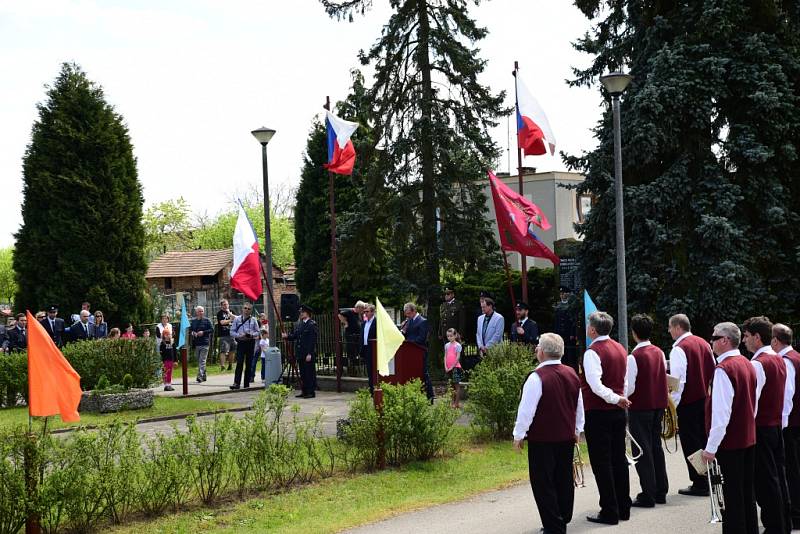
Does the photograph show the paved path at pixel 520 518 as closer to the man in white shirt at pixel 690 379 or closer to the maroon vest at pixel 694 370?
the man in white shirt at pixel 690 379

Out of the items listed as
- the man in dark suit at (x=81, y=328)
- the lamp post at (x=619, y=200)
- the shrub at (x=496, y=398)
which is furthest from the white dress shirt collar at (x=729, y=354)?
the man in dark suit at (x=81, y=328)

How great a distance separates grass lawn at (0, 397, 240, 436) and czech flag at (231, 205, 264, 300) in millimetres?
2232

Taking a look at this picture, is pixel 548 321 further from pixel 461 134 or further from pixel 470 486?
pixel 470 486

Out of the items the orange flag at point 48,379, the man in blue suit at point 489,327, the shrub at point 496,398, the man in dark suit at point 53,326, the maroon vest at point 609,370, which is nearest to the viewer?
the orange flag at point 48,379

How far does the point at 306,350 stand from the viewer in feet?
61.0

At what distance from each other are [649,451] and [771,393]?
1.69 m

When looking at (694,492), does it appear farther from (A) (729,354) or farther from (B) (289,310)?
(B) (289,310)

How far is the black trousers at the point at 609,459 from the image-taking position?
8406 millimetres

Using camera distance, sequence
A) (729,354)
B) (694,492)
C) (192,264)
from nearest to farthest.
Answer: (729,354) < (694,492) < (192,264)

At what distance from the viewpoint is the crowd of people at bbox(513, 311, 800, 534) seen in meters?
7.24

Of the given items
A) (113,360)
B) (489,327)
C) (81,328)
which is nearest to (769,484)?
(489,327)

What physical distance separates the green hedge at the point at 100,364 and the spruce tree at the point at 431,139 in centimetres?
721

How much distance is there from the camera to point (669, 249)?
1878cm

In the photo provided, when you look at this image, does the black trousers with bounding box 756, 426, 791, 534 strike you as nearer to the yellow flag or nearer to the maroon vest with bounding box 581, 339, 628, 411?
the maroon vest with bounding box 581, 339, 628, 411
